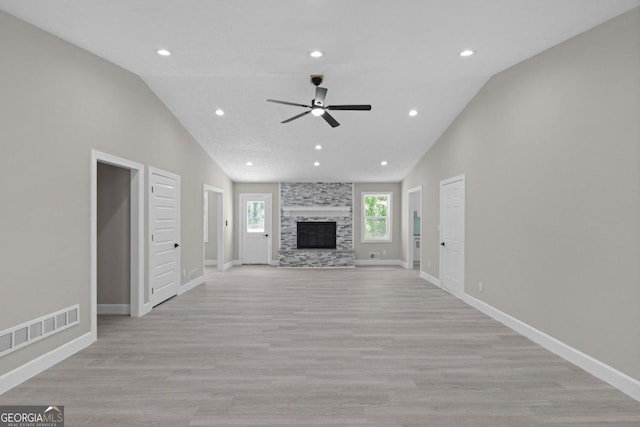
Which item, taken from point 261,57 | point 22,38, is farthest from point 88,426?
point 261,57

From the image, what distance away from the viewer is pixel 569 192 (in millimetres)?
3172

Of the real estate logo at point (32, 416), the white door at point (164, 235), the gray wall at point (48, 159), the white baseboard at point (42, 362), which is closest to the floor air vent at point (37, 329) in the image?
the gray wall at point (48, 159)

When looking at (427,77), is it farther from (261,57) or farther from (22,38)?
(22,38)

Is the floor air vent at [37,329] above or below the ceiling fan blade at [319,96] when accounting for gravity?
below

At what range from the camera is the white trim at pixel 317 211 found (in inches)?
369

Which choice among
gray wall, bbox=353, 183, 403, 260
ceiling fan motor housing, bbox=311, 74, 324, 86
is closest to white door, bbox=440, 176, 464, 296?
ceiling fan motor housing, bbox=311, 74, 324, 86

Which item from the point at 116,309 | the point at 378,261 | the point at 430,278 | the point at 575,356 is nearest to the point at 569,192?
the point at 575,356

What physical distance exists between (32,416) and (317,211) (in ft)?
24.9

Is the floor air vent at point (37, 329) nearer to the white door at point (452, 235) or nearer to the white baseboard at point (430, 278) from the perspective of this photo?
the white door at point (452, 235)

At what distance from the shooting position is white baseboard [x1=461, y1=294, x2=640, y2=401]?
8.34 ft

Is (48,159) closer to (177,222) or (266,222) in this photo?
(177,222)

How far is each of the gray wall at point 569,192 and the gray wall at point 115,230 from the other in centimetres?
490

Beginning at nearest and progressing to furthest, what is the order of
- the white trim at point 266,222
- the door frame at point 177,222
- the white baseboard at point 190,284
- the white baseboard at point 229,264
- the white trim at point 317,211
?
the door frame at point 177,222
the white baseboard at point 190,284
the white baseboard at point 229,264
the white trim at point 317,211
the white trim at point 266,222

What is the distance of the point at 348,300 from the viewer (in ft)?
17.6
